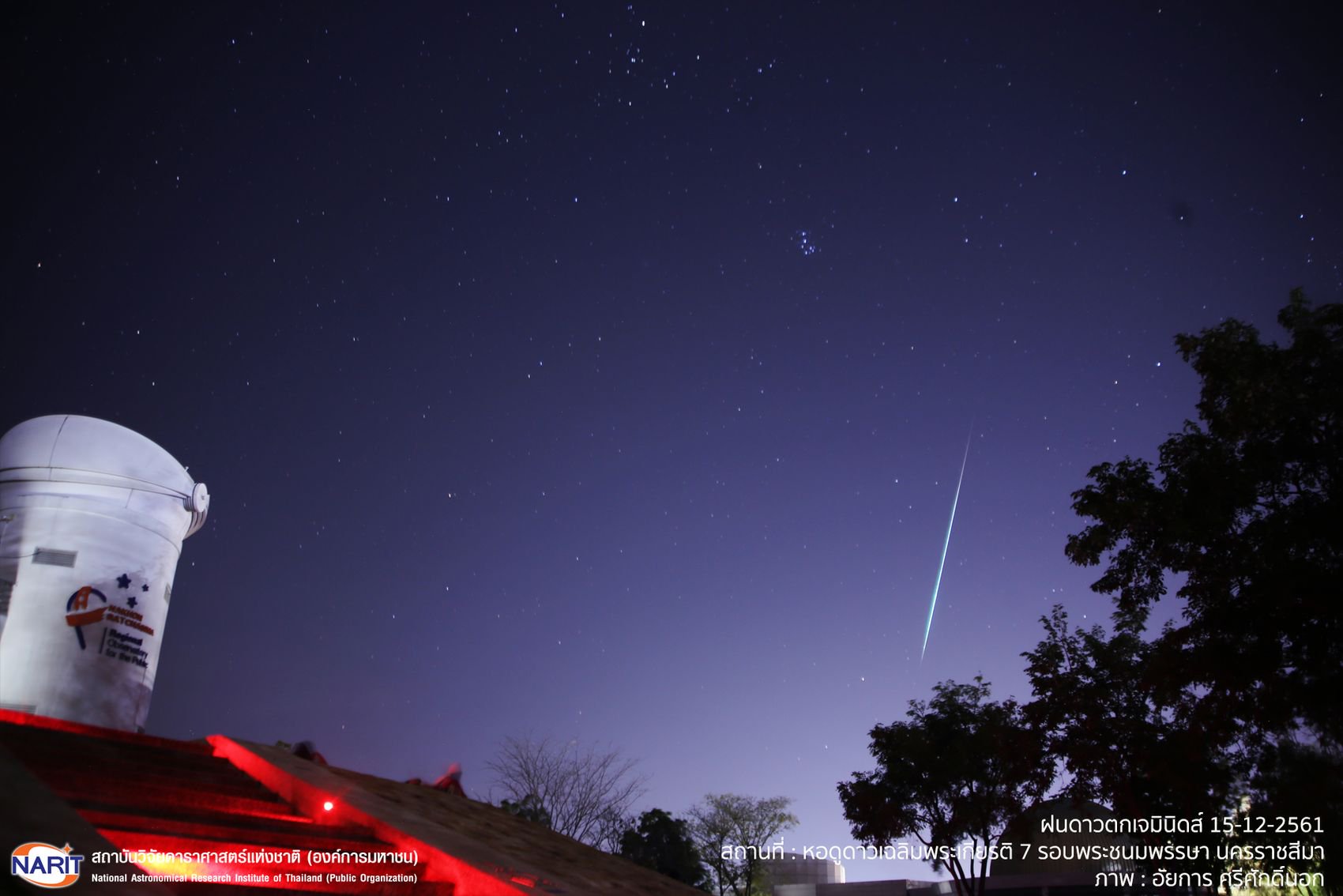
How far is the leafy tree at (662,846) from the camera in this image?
39781 millimetres

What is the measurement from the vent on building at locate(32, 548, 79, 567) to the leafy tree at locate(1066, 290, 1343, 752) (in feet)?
53.1

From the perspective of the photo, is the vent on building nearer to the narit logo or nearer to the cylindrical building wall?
the cylindrical building wall

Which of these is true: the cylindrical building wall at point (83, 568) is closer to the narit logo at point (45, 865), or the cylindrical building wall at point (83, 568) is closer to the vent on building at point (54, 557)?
the vent on building at point (54, 557)

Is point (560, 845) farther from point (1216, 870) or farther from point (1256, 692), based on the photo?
point (1216, 870)

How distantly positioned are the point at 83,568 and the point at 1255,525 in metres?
17.5

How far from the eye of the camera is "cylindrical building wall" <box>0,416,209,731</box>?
1336 centimetres

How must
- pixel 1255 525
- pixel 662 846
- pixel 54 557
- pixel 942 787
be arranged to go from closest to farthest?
pixel 1255 525, pixel 54 557, pixel 942 787, pixel 662 846

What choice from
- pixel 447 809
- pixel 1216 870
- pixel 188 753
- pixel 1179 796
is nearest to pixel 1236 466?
pixel 1179 796

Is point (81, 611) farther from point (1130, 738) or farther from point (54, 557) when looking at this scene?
point (1130, 738)

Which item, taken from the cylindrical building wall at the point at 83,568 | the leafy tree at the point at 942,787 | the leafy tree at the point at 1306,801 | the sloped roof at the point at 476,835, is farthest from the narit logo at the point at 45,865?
the leafy tree at the point at 942,787

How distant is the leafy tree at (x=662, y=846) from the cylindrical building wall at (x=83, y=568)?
95.8 feet

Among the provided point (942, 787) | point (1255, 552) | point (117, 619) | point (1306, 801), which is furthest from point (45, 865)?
point (942, 787)

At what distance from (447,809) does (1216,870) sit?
13754 millimetres

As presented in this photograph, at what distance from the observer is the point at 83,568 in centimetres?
1382
